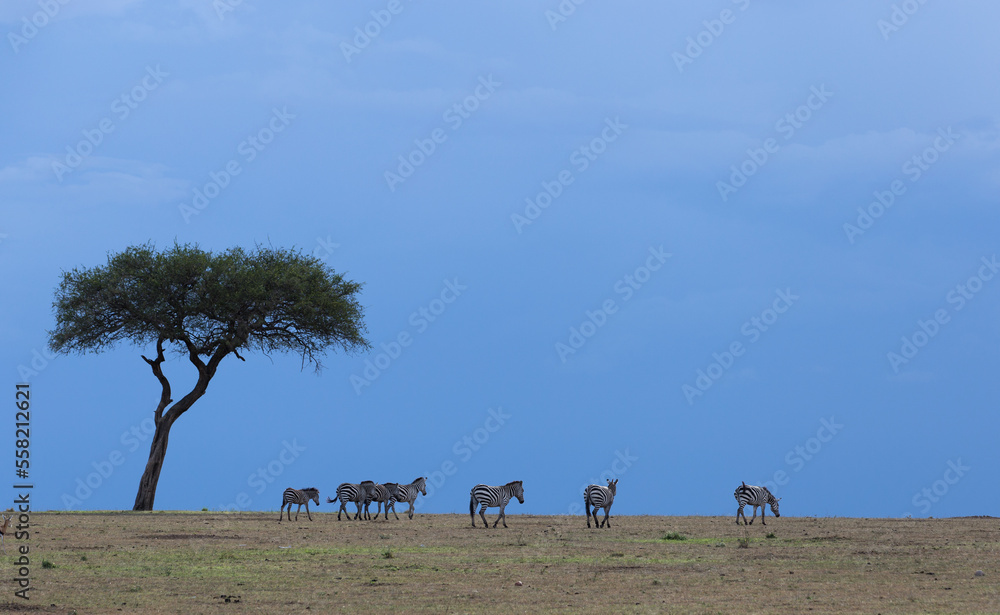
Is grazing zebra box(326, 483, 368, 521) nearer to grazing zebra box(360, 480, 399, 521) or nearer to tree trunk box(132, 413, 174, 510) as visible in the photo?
grazing zebra box(360, 480, 399, 521)

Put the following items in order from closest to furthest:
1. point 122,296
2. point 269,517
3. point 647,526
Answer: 1. point 647,526
2. point 269,517
3. point 122,296

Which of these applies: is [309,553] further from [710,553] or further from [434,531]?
[710,553]

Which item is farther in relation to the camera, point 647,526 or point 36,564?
point 647,526

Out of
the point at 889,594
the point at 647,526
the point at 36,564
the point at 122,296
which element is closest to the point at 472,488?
the point at 647,526

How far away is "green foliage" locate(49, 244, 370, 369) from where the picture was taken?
45.9 m

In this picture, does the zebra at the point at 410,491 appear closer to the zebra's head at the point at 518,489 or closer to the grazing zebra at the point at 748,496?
the zebra's head at the point at 518,489

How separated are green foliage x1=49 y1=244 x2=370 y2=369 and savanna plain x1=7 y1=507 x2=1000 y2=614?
1382 centimetres

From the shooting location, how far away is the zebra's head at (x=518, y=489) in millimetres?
35562

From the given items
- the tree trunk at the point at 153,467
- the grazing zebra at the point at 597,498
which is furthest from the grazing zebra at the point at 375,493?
the tree trunk at the point at 153,467

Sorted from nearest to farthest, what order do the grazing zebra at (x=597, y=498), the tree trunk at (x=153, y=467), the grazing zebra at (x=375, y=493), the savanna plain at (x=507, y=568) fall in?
the savanna plain at (x=507, y=568) → the grazing zebra at (x=597, y=498) → the grazing zebra at (x=375, y=493) → the tree trunk at (x=153, y=467)

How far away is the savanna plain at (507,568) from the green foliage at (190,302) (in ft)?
45.3

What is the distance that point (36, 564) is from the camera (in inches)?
868

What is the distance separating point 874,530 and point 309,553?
726 inches

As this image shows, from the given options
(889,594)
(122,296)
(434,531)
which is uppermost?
(122,296)
